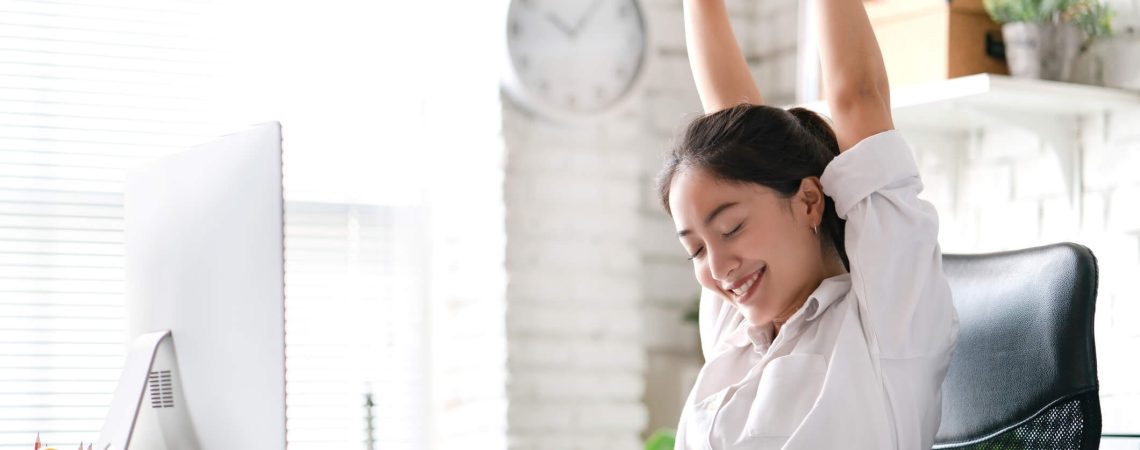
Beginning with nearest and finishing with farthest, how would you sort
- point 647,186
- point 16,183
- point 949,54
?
point 949,54, point 16,183, point 647,186

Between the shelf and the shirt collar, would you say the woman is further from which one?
the shelf

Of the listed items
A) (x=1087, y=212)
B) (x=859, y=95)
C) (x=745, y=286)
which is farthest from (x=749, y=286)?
(x=1087, y=212)

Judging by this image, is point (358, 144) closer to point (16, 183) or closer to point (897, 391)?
point (16, 183)

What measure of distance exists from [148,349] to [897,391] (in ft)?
2.94

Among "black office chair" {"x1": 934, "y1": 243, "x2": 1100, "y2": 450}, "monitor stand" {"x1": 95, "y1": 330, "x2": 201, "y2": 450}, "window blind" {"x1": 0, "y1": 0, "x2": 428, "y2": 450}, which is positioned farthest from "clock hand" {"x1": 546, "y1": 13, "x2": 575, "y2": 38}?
"black office chair" {"x1": 934, "y1": 243, "x2": 1100, "y2": 450}

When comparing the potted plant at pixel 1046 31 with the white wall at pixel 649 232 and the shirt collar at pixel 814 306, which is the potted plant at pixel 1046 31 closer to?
the white wall at pixel 649 232

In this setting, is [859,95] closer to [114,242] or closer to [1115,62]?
[1115,62]

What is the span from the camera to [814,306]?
4.56 feet

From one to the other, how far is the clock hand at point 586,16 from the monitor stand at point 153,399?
1.36 meters

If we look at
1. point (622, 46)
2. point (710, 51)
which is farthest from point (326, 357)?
point (710, 51)

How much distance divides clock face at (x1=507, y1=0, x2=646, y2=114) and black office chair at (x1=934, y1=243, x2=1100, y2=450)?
140 centimetres

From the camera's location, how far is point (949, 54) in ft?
7.65

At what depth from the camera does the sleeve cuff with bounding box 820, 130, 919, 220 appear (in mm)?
1326

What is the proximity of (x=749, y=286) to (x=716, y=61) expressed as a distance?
1.32 feet
